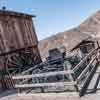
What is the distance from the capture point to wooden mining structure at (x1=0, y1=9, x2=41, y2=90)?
50.2ft

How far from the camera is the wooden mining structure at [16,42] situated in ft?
50.2

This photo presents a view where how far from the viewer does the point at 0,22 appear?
15.8 m

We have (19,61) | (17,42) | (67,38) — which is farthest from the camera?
(67,38)

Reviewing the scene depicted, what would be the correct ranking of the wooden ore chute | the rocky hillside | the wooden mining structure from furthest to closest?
the rocky hillside < the wooden ore chute < the wooden mining structure

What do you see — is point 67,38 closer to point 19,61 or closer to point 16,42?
point 16,42

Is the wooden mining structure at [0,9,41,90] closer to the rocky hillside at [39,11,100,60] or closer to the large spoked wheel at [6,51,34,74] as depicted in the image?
the large spoked wheel at [6,51,34,74]

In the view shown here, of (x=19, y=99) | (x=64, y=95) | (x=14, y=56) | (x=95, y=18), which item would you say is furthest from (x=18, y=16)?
(x=95, y=18)

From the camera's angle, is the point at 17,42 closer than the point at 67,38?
Yes

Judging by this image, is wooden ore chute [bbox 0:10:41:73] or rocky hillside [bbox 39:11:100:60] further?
rocky hillside [bbox 39:11:100:60]

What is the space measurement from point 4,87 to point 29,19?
29.1 ft

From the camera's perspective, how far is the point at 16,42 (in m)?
17.1

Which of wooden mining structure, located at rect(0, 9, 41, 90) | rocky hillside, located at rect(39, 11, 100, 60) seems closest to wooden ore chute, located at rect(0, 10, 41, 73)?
wooden mining structure, located at rect(0, 9, 41, 90)

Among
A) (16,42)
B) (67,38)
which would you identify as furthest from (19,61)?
(67,38)

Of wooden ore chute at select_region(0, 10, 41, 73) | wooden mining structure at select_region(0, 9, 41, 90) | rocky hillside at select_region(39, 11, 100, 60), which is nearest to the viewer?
wooden mining structure at select_region(0, 9, 41, 90)
